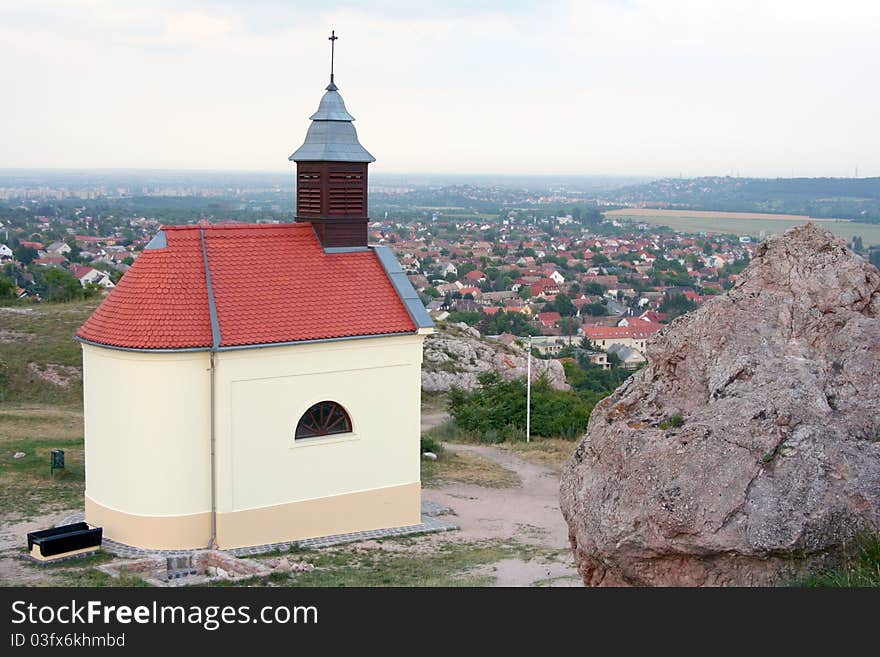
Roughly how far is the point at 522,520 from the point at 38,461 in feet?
32.3

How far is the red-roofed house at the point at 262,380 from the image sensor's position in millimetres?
15977

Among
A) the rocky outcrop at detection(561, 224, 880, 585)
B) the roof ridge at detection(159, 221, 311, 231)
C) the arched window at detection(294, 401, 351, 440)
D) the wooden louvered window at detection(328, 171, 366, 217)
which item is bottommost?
the arched window at detection(294, 401, 351, 440)

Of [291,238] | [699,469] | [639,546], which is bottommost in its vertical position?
[639,546]

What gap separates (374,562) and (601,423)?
22.4 ft

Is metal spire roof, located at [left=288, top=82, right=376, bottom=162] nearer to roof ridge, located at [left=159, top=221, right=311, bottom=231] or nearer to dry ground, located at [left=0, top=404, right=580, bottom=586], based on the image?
roof ridge, located at [left=159, top=221, right=311, bottom=231]

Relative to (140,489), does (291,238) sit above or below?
above

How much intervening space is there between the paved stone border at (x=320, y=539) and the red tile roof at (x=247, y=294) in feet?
10.0

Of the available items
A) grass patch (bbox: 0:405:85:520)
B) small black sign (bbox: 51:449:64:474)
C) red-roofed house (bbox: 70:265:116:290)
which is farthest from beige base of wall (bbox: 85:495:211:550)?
red-roofed house (bbox: 70:265:116:290)

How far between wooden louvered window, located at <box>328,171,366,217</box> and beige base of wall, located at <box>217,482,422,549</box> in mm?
4809

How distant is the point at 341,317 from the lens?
17359 mm

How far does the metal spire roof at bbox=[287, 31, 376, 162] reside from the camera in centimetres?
1841

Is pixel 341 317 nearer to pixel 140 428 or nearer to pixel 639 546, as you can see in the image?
pixel 140 428

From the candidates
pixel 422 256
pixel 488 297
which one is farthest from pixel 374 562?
pixel 422 256

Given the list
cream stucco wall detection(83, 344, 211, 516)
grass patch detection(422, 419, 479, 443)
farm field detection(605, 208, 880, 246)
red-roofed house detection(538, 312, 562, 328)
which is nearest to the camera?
cream stucco wall detection(83, 344, 211, 516)
